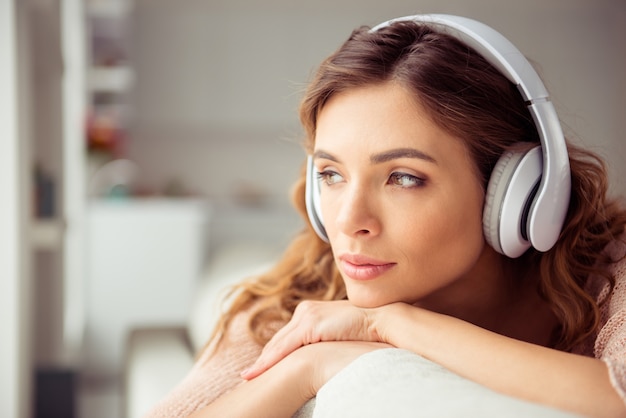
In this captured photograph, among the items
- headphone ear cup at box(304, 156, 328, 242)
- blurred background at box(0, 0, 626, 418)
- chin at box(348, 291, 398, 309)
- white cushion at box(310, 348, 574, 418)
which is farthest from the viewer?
blurred background at box(0, 0, 626, 418)

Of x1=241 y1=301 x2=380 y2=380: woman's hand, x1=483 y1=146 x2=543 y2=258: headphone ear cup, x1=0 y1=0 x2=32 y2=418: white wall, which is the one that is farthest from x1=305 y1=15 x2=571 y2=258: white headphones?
x1=0 y1=0 x2=32 y2=418: white wall

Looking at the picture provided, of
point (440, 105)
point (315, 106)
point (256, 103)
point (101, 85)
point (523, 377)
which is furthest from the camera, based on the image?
point (256, 103)

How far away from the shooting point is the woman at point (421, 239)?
33.4 inches

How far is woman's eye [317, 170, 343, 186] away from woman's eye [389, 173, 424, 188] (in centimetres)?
9

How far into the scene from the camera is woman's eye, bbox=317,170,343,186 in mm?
989

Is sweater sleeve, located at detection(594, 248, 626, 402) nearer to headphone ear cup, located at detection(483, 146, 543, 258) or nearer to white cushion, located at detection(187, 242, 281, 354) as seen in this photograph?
headphone ear cup, located at detection(483, 146, 543, 258)

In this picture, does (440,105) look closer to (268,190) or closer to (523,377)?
(523,377)

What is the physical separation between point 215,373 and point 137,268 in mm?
3143

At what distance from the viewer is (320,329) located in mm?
910

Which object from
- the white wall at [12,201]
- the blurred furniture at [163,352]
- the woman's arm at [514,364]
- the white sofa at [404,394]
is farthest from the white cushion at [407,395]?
the white wall at [12,201]

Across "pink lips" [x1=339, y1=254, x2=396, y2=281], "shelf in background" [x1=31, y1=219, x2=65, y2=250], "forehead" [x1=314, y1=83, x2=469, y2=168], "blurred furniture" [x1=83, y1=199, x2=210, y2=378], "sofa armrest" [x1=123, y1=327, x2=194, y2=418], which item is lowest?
"blurred furniture" [x1=83, y1=199, x2=210, y2=378]

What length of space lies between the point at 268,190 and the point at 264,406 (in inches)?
219

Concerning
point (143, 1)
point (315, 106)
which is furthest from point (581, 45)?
point (315, 106)

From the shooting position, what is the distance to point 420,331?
2.79 feet
